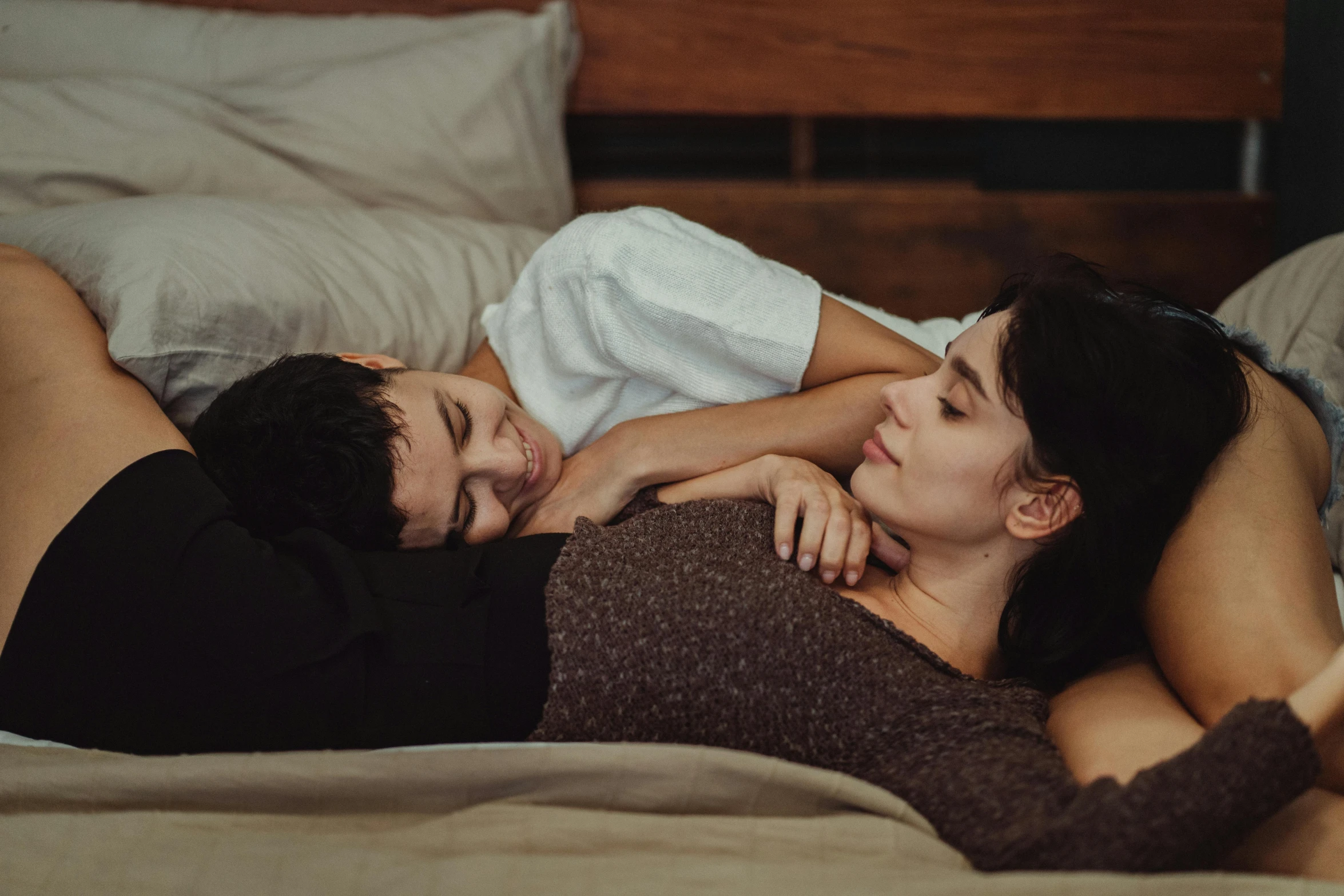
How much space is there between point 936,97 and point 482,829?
1582 mm

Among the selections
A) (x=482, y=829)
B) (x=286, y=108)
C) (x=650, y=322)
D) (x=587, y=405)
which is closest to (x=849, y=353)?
(x=650, y=322)

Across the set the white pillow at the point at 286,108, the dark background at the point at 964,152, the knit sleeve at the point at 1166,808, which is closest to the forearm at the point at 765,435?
the knit sleeve at the point at 1166,808

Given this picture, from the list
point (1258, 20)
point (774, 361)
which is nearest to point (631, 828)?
point (774, 361)

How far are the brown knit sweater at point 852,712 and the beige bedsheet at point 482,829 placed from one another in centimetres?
4

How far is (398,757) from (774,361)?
0.57m

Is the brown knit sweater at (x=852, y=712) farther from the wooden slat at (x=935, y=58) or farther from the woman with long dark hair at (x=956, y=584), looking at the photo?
the wooden slat at (x=935, y=58)

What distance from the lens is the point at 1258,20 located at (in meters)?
1.86

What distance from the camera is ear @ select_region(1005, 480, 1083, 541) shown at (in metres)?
0.88

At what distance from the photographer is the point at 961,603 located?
0.97m

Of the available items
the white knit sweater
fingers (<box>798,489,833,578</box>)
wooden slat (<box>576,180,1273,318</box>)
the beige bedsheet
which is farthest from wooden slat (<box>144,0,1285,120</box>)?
the beige bedsheet

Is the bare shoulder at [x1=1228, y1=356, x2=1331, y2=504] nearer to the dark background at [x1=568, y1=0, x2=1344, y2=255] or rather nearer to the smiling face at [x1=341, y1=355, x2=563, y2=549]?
the smiling face at [x1=341, y1=355, x2=563, y2=549]

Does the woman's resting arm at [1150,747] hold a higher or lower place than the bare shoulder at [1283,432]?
lower

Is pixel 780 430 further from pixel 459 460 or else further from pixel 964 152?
pixel 964 152

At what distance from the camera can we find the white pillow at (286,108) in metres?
1.33
